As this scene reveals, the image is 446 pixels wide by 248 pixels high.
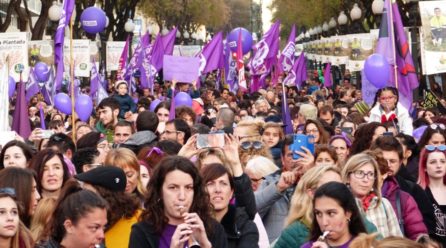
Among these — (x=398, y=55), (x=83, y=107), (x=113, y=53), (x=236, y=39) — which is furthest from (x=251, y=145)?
(x=113, y=53)

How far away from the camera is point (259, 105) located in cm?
1892

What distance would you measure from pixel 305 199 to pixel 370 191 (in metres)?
0.90

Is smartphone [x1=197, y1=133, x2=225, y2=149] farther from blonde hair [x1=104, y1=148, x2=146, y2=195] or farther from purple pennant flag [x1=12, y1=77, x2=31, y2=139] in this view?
purple pennant flag [x1=12, y1=77, x2=31, y2=139]

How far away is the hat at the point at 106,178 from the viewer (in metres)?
7.10

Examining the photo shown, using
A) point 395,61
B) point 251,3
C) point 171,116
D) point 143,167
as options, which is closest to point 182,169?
point 143,167

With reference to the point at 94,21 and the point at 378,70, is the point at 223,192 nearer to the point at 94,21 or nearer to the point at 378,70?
the point at 378,70

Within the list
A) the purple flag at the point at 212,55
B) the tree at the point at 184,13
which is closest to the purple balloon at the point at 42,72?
the purple flag at the point at 212,55

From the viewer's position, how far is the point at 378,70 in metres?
15.7

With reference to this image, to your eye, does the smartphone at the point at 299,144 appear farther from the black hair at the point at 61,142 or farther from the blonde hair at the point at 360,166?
the black hair at the point at 61,142

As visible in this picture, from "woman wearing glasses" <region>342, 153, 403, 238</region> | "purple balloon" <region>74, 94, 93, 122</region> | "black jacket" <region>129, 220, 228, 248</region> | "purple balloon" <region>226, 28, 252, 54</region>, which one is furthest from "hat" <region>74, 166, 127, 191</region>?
"purple balloon" <region>226, 28, 252, 54</region>

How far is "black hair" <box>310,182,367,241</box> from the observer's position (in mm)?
6387

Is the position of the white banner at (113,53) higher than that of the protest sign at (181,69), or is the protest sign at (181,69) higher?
the white banner at (113,53)

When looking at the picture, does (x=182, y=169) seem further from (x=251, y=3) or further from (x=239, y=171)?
(x=251, y=3)

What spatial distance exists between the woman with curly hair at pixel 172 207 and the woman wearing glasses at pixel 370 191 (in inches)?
72.4
